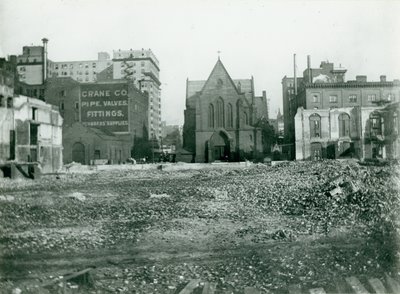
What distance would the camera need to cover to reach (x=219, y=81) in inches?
2032

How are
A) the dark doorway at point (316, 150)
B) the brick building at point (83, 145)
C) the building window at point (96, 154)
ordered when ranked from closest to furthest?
the brick building at point (83, 145) < the building window at point (96, 154) < the dark doorway at point (316, 150)

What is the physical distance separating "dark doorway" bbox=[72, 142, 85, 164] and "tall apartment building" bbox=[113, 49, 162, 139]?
4302 centimetres

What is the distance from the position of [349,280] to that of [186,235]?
4775 mm

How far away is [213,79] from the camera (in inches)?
2036

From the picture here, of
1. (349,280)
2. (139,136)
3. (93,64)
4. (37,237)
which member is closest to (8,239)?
(37,237)

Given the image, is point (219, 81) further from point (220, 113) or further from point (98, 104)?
point (98, 104)

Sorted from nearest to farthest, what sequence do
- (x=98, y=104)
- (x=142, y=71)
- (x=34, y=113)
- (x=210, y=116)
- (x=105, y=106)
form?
1. (x=34, y=113)
2. (x=210, y=116)
3. (x=98, y=104)
4. (x=105, y=106)
5. (x=142, y=71)

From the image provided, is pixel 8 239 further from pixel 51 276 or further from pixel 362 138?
pixel 362 138

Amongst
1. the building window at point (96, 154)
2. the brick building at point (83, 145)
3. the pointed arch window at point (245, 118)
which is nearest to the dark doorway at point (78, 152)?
the brick building at point (83, 145)

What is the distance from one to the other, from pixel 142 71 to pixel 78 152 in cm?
5273

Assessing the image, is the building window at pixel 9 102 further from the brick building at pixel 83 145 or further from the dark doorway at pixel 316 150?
the dark doorway at pixel 316 150

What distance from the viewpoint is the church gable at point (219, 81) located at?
169 feet

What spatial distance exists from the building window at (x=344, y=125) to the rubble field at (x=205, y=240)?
32874 mm

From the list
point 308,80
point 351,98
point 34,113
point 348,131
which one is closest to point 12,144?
point 34,113
